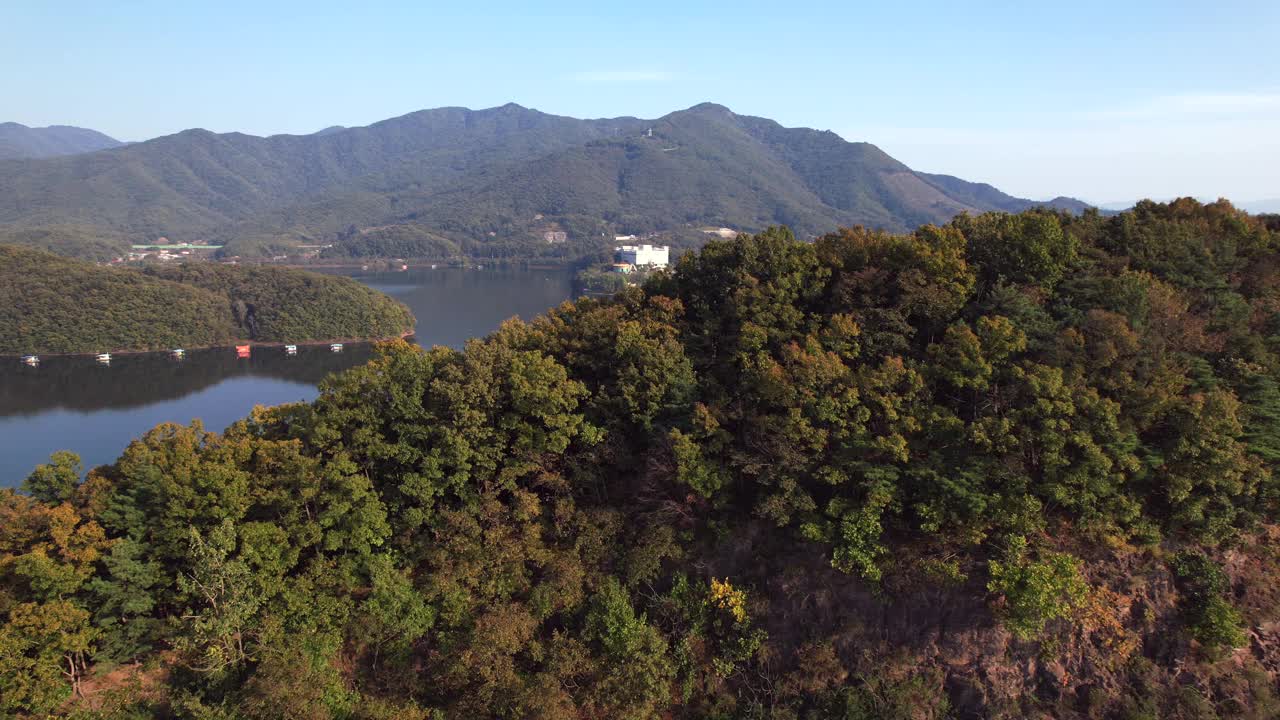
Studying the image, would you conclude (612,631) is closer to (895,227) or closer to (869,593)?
(869,593)

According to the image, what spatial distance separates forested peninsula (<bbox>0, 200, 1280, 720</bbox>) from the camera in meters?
10.7

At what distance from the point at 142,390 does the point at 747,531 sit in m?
47.9

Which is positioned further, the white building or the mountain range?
the mountain range

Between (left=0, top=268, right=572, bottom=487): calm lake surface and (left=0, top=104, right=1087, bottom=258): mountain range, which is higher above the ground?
(left=0, top=104, right=1087, bottom=258): mountain range

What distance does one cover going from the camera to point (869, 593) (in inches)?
455

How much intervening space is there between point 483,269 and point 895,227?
269ft

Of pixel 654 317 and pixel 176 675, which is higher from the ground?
pixel 654 317

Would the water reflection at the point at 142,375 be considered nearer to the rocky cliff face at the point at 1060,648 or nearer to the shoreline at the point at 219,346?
the shoreline at the point at 219,346

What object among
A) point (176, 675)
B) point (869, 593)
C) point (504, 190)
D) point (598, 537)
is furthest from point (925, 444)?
point (504, 190)

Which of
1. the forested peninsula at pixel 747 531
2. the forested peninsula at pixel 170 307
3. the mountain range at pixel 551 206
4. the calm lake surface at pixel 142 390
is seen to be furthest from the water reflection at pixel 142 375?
the mountain range at pixel 551 206

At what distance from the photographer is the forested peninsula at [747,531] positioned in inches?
420

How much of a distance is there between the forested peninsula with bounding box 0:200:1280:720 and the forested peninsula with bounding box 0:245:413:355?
50.1 meters

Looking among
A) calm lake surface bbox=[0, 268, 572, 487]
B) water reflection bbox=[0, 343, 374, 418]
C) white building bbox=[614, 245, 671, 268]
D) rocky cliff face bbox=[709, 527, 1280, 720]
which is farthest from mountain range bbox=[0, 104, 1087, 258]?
rocky cliff face bbox=[709, 527, 1280, 720]

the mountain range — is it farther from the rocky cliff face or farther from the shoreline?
the rocky cliff face
